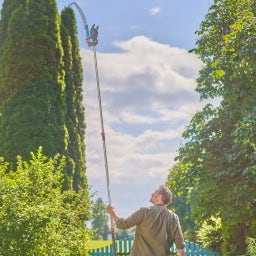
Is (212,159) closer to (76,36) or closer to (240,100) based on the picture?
(240,100)

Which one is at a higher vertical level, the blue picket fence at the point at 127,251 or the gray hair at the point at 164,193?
the gray hair at the point at 164,193

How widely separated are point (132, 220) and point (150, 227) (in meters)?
0.22

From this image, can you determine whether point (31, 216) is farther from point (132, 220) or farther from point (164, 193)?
point (164, 193)

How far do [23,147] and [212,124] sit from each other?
207 inches

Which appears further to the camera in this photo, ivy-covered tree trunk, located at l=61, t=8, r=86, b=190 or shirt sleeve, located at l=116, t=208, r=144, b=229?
ivy-covered tree trunk, located at l=61, t=8, r=86, b=190

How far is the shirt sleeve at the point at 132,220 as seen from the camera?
5939 millimetres

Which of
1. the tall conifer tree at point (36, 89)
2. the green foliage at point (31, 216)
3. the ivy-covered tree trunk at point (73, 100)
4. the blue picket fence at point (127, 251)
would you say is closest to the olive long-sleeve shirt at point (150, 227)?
the green foliage at point (31, 216)

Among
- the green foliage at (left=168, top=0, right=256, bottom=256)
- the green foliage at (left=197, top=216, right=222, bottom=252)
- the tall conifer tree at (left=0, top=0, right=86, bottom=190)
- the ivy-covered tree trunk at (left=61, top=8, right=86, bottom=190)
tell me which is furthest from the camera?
the green foliage at (left=197, top=216, right=222, bottom=252)

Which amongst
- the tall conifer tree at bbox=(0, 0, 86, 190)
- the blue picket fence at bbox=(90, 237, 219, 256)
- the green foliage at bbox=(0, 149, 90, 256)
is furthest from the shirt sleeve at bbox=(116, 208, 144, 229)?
the blue picket fence at bbox=(90, 237, 219, 256)

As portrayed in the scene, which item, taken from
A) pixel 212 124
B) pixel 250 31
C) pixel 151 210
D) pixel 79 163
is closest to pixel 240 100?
pixel 212 124

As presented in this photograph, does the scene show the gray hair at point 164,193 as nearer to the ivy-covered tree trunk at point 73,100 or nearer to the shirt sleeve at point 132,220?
the shirt sleeve at point 132,220

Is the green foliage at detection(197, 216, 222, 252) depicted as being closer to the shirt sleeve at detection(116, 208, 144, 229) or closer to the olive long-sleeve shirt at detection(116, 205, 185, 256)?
the olive long-sleeve shirt at detection(116, 205, 185, 256)

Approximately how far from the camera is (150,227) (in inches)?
236

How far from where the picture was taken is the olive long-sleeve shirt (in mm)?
5969
